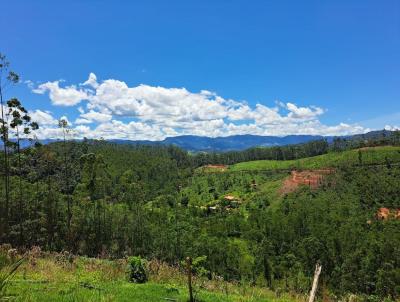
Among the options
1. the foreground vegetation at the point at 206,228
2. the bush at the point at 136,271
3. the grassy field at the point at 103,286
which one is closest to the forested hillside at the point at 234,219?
the foreground vegetation at the point at 206,228

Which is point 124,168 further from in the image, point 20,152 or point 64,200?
point 20,152

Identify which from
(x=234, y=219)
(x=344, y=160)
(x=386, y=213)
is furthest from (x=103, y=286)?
(x=344, y=160)

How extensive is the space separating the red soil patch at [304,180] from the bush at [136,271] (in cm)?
12230

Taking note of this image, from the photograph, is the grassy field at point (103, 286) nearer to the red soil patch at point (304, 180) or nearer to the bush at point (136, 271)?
the bush at point (136, 271)

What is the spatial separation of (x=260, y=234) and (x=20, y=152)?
67.0m

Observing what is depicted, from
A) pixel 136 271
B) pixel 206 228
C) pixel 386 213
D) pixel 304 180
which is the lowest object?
pixel 206 228

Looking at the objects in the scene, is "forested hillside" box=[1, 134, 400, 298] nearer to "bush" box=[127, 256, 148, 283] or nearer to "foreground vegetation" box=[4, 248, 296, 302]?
"foreground vegetation" box=[4, 248, 296, 302]

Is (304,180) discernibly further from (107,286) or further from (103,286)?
(103,286)

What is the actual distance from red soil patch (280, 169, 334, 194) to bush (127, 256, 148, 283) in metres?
122

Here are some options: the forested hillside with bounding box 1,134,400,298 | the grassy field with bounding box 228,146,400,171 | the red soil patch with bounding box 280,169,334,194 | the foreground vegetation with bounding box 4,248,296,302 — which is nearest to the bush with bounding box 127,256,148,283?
the foreground vegetation with bounding box 4,248,296,302

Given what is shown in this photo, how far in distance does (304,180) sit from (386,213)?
127ft

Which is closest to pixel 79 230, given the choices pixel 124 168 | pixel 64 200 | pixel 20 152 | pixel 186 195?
pixel 64 200

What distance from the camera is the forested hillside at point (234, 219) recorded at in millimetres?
51072

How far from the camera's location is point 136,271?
14.0m
